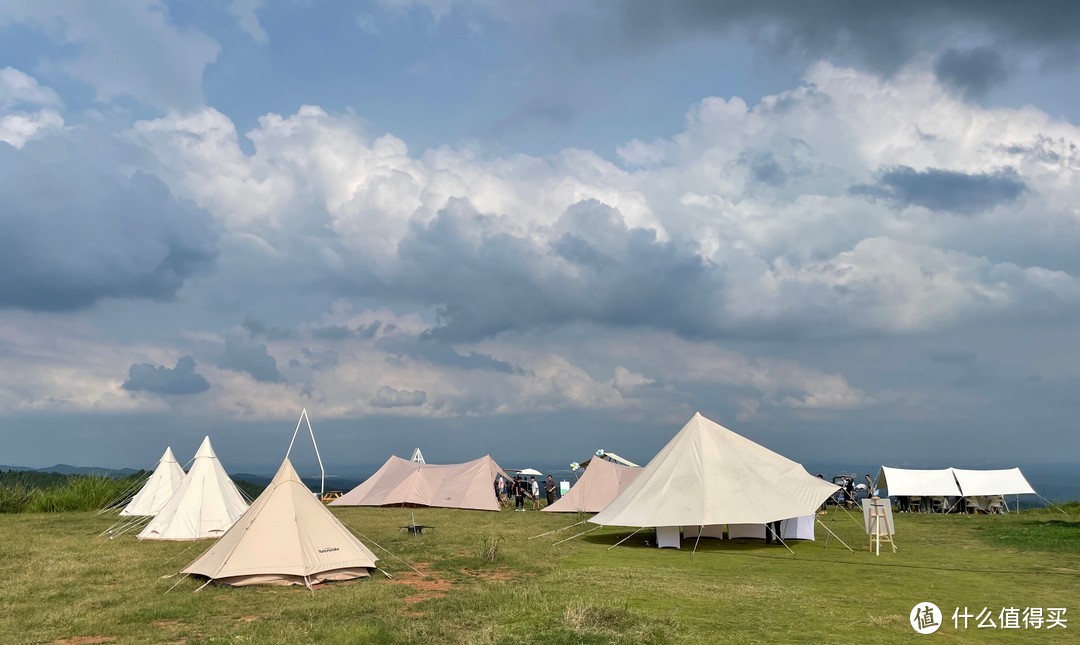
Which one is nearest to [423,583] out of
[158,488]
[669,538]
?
[669,538]

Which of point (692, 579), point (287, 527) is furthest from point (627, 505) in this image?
point (287, 527)

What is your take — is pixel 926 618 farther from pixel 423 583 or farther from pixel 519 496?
pixel 519 496

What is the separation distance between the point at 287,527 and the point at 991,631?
10.8 meters

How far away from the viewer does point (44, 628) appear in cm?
1060

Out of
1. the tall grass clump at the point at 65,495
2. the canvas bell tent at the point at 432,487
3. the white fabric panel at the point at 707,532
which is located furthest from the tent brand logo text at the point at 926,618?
the tall grass clump at the point at 65,495

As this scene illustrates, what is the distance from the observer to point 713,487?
19094 mm

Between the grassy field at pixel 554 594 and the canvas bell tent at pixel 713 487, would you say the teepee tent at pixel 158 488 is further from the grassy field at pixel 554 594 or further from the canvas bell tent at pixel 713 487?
the canvas bell tent at pixel 713 487

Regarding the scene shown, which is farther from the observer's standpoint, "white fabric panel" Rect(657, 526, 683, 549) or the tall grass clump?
the tall grass clump

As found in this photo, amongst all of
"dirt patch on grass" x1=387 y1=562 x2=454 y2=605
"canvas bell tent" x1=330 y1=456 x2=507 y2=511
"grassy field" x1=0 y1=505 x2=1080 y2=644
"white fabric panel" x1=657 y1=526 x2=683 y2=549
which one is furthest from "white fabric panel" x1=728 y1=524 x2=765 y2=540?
"canvas bell tent" x1=330 y1=456 x2=507 y2=511

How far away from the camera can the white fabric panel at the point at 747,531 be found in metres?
21.0

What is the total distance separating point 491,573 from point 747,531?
8891mm

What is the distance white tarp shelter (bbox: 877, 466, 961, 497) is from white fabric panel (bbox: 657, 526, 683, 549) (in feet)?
65.7

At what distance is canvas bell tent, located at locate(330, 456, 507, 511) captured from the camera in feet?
112

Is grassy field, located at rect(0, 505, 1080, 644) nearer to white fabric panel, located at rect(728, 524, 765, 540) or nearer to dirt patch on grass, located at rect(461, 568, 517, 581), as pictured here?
dirt patch on grass, located at rect(461, 568, 517, 581)
